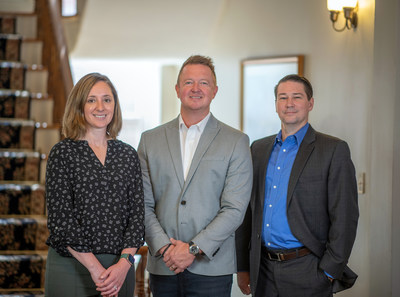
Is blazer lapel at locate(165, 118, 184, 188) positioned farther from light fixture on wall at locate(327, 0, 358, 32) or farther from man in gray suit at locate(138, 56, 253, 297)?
light fixture on wall at locate(327, 0, 358, 32)

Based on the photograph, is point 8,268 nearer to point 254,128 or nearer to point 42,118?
point 42,118

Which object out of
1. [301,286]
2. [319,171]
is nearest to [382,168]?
[319,171]

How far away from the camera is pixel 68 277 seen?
1978 mm

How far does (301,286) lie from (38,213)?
209 centimetres

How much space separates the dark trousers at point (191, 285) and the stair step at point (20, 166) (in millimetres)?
1930

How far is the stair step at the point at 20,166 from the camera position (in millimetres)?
3828

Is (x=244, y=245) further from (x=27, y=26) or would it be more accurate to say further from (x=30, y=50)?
(x=27, y=26)

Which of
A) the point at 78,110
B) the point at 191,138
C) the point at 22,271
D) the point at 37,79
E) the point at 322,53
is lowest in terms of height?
the point at 22,271

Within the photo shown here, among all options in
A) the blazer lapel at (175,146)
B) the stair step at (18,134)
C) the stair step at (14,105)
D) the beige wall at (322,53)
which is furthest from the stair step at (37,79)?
the blazer lapel at (175,146)

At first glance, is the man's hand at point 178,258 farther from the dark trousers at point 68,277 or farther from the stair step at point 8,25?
the stair step at point 8,25

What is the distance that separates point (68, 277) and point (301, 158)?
3.61ft

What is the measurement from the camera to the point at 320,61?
151 inches

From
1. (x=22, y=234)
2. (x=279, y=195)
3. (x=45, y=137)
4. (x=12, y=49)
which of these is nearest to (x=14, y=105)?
(x=45, y=137)

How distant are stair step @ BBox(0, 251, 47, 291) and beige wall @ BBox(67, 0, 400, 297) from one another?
1.86 meters
